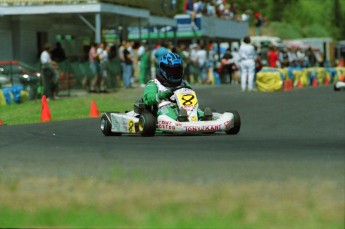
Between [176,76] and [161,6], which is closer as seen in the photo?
[176,76]

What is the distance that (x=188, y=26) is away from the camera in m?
46.4

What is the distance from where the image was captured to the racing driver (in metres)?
14.0

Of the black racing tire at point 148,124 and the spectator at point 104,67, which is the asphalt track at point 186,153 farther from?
the spectator at point 104,67

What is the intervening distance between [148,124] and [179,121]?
1.37 ft

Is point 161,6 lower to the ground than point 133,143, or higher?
higher

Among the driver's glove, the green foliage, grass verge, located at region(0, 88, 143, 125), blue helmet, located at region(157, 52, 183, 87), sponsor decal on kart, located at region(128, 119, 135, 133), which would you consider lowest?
grass verge, located at region(0, 88, 143, 125)

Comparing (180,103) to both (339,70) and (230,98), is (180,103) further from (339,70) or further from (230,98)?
(339,70)

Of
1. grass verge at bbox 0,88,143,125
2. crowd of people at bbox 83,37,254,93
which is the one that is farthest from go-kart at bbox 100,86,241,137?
crowd of people at bbox 83,37,254,93

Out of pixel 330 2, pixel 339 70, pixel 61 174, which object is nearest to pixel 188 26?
pixel 339 70

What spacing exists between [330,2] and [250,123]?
85.9 metres

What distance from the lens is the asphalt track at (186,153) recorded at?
31.1 ft

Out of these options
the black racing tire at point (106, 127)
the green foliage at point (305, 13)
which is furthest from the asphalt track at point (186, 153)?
the green foliage at point (305, 13)

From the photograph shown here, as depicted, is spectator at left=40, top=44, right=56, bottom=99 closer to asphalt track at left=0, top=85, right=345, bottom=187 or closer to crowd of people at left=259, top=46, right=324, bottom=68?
asphalt track at left=0, top=85, right=345, bottom=187

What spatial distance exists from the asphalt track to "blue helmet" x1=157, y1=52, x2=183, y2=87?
2.71ft
